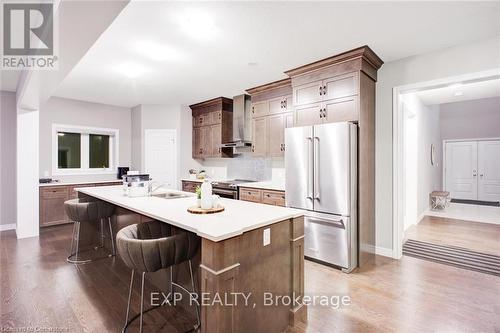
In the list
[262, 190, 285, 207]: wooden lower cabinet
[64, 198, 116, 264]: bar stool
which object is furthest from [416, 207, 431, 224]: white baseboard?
[64, 198, 116, 264]: bar stool

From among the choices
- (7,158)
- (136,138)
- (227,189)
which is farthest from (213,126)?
(7,158)

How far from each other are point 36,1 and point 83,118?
12.9 feet

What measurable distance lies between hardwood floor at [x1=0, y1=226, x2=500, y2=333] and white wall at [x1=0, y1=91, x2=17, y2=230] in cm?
198

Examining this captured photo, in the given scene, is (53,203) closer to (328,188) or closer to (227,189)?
(227,189)

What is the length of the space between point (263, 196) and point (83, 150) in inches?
170

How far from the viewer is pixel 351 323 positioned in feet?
6.87

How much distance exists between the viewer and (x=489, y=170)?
787 cm

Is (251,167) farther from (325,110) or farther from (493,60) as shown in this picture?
(493,60)

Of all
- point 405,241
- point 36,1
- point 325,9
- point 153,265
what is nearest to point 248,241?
point 153,265

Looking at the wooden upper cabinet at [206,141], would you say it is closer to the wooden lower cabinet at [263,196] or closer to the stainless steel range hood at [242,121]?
the stainless steel range hood at [242,121]

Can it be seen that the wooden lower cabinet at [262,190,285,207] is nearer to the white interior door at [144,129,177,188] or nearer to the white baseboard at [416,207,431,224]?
the white interior door at [144,129,177,188]

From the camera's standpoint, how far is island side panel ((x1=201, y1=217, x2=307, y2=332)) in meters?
1.52

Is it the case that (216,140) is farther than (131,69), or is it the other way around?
(216,140)

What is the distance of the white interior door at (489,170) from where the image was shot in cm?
775
